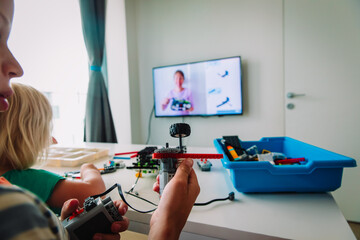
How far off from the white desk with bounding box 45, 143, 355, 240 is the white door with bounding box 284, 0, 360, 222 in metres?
1.52

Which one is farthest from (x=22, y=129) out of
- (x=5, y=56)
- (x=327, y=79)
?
(x=327, y=79)

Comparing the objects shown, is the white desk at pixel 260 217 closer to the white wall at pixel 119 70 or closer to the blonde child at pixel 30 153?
the blonde child at pixel 30 153

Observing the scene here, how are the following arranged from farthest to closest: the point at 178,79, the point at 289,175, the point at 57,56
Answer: the point at 178,79 → the point at 57,56 → the point at 289,175

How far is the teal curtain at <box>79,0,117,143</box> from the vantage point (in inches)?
83.4

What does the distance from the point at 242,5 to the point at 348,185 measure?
6.58ft

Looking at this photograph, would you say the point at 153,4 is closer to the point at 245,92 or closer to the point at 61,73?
the point at 61,73

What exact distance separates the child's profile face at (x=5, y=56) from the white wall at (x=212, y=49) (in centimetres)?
193

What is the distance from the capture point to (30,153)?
67 centimetres

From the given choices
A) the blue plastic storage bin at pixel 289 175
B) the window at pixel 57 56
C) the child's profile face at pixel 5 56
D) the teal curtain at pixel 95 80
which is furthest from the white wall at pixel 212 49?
the child's profile face at pixel 5 56

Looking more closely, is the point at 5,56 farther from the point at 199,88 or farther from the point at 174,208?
the point at 199,88

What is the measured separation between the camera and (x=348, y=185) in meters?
1.71

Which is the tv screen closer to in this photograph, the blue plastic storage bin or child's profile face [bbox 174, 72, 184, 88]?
child's profile face [bbox 174, 72, 184, 88]

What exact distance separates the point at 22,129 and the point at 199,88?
5.75ft

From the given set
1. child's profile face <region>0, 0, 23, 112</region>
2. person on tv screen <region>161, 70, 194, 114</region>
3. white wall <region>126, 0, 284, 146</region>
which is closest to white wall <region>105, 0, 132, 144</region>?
white wall <region>126, 0, 284, 146</region>
